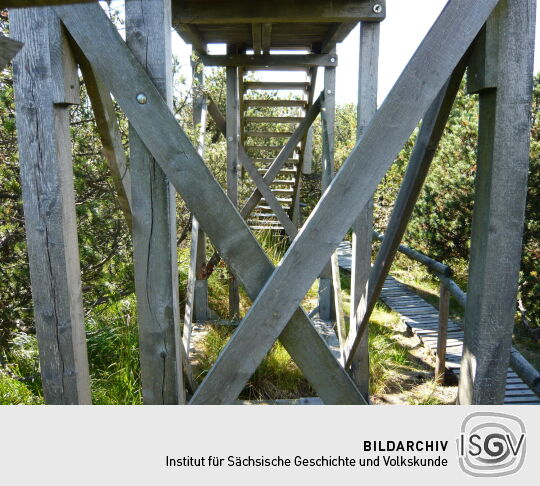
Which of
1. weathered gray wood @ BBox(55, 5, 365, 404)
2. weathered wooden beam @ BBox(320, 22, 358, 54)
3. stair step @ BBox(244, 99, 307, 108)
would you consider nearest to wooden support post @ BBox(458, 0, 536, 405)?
weathered gray wood @ BBox(55, 5, 365, 404)

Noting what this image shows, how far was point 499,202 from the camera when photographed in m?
1.48

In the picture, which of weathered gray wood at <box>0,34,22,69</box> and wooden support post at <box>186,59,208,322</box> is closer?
weathered gray wood at <box>0,34,22,69</box>

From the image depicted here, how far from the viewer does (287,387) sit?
13.1 ft

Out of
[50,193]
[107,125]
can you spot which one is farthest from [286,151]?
[50,193]

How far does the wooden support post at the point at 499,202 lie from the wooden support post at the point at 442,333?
264cm

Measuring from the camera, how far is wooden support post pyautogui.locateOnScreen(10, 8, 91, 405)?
4.93 feet

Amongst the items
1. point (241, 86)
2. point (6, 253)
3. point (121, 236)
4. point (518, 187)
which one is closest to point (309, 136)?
Answer: point (241, 86)

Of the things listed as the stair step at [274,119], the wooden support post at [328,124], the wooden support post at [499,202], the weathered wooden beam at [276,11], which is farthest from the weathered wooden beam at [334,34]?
the wooden support post at [499,202]

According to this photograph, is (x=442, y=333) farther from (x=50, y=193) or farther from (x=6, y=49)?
(x=6, y=49)

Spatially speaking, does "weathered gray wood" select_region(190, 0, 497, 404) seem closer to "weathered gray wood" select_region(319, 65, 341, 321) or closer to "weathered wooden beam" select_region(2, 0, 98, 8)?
"weathered wooden beam" select_region(2, 0, 98, 8)

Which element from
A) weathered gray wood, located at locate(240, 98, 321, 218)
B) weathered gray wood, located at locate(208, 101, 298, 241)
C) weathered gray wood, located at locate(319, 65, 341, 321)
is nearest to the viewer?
weathered gray wood, located at locate(319, 65, 341, 321)

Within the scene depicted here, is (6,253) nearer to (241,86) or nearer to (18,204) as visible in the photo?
(18,204)

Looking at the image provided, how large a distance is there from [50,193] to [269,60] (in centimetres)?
384
